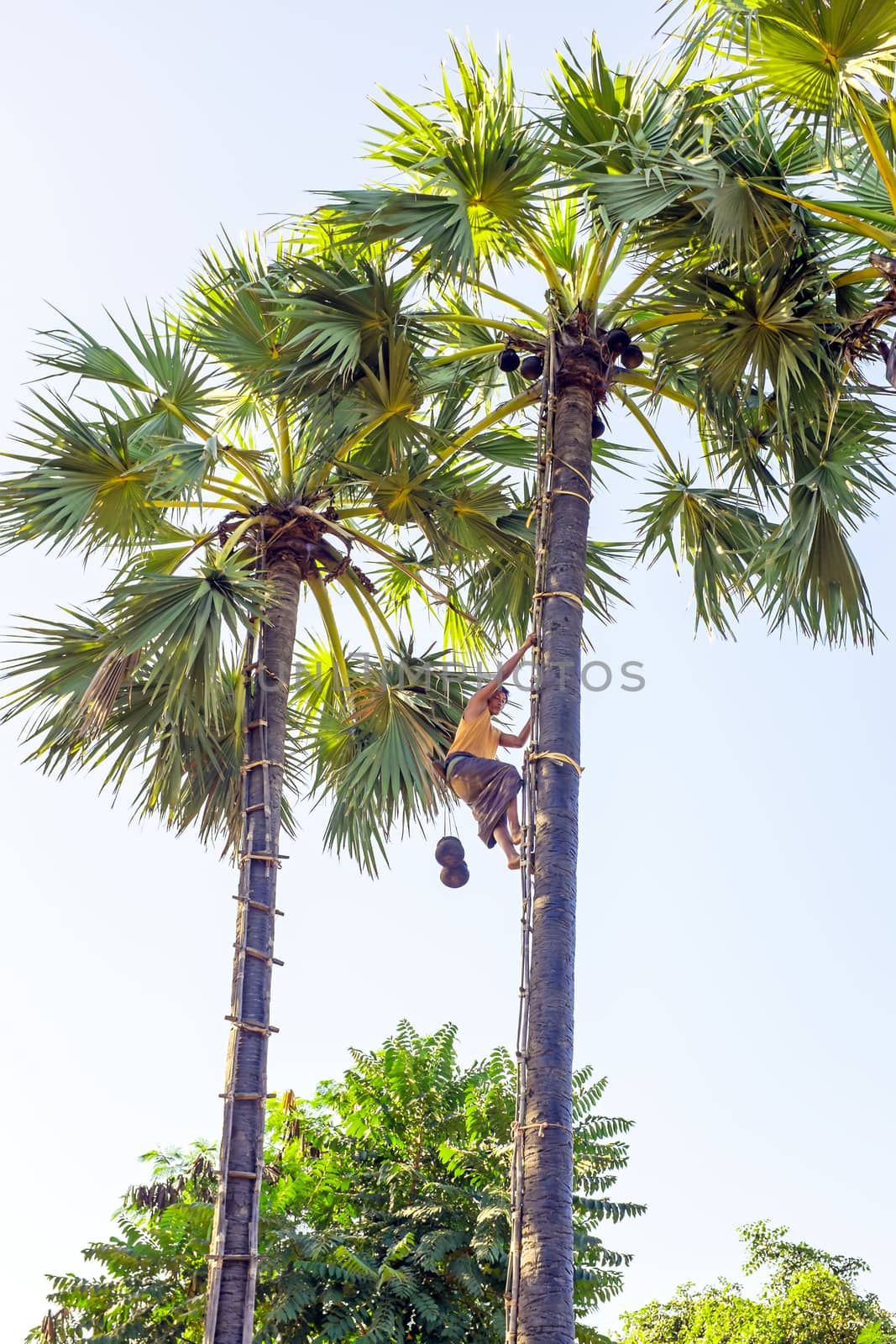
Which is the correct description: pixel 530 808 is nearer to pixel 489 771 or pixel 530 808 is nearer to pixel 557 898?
pixel 557 898

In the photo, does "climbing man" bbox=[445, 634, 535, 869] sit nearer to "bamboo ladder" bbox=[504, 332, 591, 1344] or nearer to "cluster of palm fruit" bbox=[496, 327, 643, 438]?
"bamboo ladder" bbox=[504, 332, 591, 1344]

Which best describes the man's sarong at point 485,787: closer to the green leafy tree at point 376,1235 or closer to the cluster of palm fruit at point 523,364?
the cluster of palm fruit at point 523,364

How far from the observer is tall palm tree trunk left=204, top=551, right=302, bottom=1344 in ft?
29.0

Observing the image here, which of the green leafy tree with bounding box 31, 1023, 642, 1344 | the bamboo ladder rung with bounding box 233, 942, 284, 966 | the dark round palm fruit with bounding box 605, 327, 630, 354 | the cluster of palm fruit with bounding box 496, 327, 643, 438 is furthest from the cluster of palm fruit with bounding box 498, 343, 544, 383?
the green leafy tree with bounding box 31, 1023, 642, 1344

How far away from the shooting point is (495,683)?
8586 mm

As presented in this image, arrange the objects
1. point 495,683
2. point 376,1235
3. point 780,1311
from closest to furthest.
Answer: point 495,683 → point 376,1235 → point 780,1311

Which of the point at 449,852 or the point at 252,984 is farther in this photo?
the point at 252,984

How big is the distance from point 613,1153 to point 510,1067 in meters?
1.96

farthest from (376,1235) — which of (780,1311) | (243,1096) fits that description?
(780,1311)

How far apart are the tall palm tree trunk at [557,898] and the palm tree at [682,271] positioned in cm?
2

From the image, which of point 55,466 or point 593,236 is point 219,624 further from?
point 593,236

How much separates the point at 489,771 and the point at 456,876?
899 mm

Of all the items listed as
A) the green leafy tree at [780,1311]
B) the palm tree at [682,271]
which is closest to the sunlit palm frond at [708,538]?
the palm tree at [682,271]

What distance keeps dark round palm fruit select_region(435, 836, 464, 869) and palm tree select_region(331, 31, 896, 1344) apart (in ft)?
5.06
